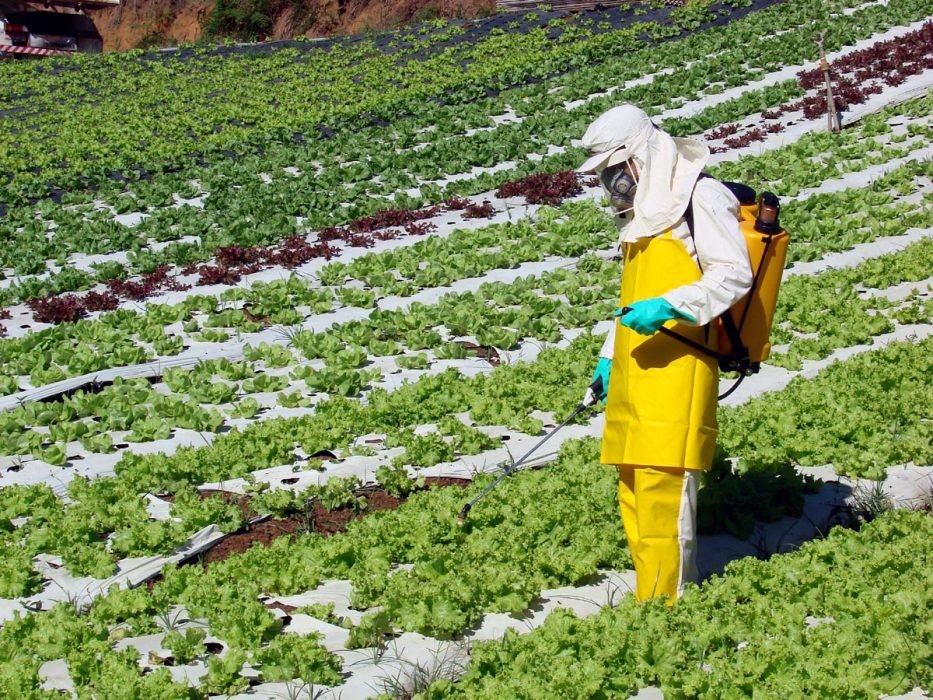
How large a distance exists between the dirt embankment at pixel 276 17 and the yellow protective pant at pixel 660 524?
121 feet

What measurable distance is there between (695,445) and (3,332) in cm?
895

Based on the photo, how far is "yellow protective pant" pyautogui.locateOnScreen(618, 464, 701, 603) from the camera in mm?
4914

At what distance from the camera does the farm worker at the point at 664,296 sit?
4.79 m

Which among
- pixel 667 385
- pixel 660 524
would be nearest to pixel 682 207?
pixel 667 385

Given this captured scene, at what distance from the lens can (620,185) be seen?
4957 mm

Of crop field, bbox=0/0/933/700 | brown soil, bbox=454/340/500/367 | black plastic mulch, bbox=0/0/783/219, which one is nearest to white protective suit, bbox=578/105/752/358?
crop field, bbox=0/0/933/700

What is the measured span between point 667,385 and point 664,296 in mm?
452

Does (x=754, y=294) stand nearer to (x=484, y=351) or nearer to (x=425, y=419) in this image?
(x=425, y=419)

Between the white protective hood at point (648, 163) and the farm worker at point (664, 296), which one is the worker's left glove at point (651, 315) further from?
the white protective hood at point (648, 163)

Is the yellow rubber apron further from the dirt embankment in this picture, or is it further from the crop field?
the dirt embankment

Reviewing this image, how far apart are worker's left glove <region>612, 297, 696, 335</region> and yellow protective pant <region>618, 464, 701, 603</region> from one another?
68cm

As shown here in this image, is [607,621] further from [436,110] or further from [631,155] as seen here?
[436,110]

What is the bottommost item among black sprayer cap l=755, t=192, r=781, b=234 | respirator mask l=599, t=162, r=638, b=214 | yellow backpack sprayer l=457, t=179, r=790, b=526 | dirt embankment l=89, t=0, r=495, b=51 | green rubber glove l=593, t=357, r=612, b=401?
green rubber glove l=593, t=357, r=612, b=401

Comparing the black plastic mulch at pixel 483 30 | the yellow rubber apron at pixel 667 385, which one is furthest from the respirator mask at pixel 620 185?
the black plastic mulch at pixel 483 30
